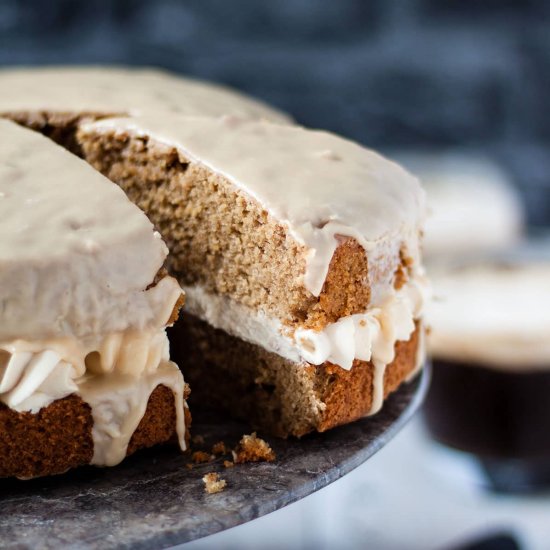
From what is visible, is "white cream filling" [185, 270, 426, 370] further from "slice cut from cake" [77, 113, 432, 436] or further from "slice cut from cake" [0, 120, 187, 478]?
"slice cut from cake" [0, 120, 187, 478]

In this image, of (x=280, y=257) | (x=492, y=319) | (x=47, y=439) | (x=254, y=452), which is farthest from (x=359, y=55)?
(x=47, y=439)

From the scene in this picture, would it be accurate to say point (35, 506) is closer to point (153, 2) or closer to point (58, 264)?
point (58, 264)

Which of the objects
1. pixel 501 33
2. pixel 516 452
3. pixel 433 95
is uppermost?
pixel 501 33

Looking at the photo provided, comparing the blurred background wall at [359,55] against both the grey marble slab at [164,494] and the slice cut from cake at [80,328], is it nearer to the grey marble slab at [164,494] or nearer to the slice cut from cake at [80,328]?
the slice cut from cake at [80,328]

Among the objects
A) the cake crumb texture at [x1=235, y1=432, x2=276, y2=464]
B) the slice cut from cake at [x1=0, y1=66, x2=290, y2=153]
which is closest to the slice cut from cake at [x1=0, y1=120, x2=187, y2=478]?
the cake crumb texture at [x1=235, y1=432, x2=276, y2=464]

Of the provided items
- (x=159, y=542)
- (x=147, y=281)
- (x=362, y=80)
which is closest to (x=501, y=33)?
(x=362, y=80)

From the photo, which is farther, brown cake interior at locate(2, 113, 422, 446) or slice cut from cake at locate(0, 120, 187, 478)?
brown cake interior at locate(2, 113, 422, 446)
